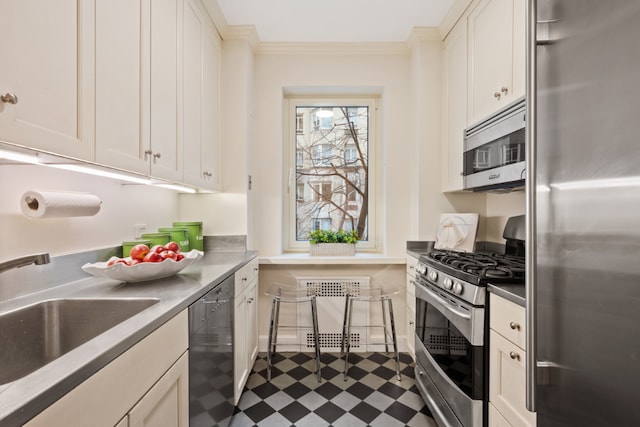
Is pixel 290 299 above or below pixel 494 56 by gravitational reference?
below

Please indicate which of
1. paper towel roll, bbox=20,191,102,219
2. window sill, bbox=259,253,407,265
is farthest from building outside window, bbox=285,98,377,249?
paper towel roll, bbox=20,191,102,219

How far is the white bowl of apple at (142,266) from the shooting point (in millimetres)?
1184

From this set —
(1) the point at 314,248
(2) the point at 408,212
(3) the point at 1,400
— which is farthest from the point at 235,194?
(3) the point at 1,400

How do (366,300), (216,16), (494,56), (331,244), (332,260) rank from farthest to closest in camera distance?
(331,244), (332,260), (366,300), (216,16), (494,56)

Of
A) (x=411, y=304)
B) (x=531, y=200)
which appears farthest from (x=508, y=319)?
(x=411, y=304)

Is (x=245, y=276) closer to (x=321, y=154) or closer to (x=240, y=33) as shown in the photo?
(x=321, y=154)

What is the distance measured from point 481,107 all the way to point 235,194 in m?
1.79

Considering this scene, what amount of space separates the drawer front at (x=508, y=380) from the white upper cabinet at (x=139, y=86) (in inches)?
64.4

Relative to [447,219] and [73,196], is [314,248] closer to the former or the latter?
[447,219]

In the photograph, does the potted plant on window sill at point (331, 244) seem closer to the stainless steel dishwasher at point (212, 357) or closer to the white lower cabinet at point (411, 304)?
the white lower cabinet at point (411, 304)

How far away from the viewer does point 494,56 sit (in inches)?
68.1

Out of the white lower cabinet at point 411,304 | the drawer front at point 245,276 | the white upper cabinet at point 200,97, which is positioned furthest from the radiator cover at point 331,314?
the white upper cabinet at point 200,97

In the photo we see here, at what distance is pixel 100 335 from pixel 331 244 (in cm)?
197

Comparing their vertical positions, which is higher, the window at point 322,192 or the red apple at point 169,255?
the window at point 322,192
